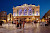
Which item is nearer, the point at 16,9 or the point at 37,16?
the point at 37,16

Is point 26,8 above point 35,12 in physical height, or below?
above

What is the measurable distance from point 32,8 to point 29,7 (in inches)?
116

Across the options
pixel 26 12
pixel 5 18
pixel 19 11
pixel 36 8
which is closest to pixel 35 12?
pixel 36 8

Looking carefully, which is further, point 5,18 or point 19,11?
point 19,11

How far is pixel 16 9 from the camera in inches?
2495

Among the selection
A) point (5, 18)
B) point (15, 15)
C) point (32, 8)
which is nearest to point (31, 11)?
point (32, 8)

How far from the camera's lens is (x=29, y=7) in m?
60.5

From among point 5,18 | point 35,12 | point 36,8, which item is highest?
point 36,8

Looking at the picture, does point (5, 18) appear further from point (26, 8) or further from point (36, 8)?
point (36, 8)

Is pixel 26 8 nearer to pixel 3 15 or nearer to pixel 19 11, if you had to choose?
pixel 19 11

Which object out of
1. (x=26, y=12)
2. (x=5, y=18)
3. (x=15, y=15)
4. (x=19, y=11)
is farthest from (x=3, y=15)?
(x=26, y=12)

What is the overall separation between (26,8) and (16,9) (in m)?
10.0

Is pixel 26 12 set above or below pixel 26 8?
below

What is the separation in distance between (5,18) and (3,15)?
10.6 feet
